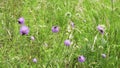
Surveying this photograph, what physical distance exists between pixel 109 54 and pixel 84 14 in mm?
556

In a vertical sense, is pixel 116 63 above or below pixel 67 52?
below

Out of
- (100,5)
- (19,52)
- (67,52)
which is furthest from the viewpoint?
(100,5)

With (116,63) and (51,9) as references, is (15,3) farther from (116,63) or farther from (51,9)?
(116,63)

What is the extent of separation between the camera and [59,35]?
2.15m

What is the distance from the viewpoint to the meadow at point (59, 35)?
1.74 m

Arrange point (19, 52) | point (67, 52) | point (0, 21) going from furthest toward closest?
1. point (0, 21)
2. point (19, 52)
3. point (67, 52)

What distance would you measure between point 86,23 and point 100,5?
225 mm

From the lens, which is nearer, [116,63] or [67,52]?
[67,52]

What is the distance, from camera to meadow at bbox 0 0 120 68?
174 cm

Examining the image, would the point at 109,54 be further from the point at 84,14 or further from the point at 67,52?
the point at 84,14

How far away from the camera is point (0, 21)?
2260 millimetres

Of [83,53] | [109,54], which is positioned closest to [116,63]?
[109,54]

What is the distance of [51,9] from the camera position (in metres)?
2.59

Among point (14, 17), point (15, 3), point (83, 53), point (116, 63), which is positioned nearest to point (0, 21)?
point (14, 17)
